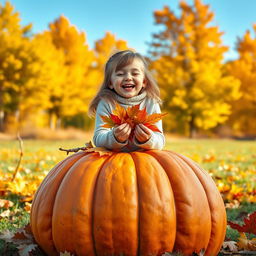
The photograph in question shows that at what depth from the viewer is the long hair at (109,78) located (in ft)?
8.28

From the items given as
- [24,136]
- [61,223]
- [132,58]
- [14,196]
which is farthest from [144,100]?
[24,136]

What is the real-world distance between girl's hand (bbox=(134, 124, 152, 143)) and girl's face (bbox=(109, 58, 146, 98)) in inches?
18.7

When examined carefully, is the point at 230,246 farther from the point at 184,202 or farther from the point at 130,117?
the point at 130,117

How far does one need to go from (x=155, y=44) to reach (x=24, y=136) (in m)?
11.9

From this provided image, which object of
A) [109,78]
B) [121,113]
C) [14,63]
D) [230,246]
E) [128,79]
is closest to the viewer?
[121,113]

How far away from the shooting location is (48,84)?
2417cm

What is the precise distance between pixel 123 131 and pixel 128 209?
448mm

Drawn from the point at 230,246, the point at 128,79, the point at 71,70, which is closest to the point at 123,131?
the point at 128,79

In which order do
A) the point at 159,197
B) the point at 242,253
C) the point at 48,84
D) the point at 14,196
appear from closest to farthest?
the point at 159,197
the point at 242,253
the point at 14,196
the point at 48,84

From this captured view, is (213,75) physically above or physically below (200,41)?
below

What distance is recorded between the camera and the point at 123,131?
6.77ft

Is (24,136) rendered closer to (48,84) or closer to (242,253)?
(48,84)

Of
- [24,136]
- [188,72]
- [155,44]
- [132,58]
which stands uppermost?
[155,44]

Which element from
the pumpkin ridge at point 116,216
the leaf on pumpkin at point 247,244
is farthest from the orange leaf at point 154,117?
the leaf on pumpkin at point 247,244
